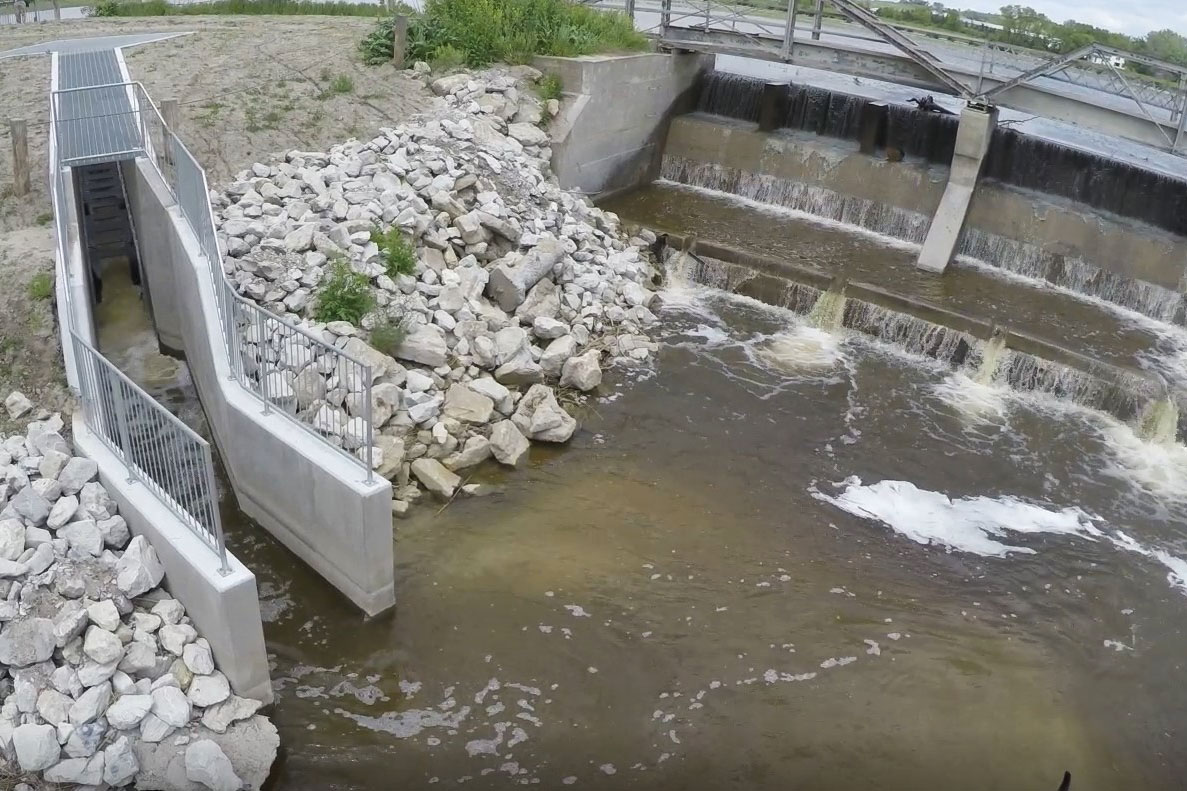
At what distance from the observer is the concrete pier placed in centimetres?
1612

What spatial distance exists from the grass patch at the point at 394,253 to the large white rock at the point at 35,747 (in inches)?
278

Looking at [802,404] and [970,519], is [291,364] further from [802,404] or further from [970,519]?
[970,519]

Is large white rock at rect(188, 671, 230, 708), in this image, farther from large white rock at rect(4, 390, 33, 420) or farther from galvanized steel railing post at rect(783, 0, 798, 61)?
galvanized steel railing post at rect(783, 0, 798, 61)

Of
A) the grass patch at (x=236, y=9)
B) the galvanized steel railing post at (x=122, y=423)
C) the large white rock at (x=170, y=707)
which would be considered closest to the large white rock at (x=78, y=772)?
the large white rock at (x=170, y=707)

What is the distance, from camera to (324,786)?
Result: 6.90m

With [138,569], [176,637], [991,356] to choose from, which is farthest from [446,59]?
[176,637]


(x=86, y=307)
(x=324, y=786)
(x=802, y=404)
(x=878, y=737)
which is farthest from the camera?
(x=802, y=404)


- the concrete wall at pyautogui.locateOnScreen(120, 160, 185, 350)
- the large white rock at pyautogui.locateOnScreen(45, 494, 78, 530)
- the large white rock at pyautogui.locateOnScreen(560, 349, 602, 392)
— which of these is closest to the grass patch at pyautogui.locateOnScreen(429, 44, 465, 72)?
the concrete wall at pyautogui.locateOnScreen(120, 160, 185, 350)

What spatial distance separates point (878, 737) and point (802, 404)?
219 inches

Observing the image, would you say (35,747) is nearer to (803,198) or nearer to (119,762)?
(119,762)

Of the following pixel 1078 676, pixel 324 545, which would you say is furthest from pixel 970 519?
pixel 324 545

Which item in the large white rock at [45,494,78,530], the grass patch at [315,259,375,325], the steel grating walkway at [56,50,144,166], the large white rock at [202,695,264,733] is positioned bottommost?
the large white rock at [202,695,264,733]

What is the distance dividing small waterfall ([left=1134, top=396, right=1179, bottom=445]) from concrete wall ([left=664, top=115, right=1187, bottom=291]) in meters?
3.67

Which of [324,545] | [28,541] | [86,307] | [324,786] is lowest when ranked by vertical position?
[324,786]
